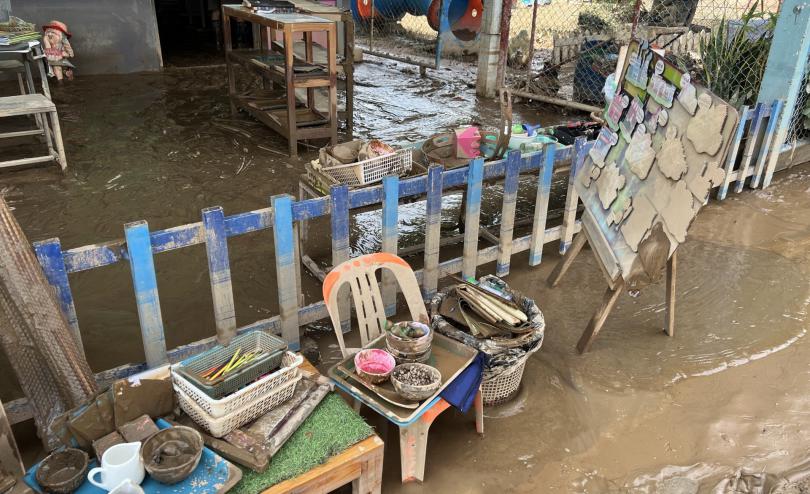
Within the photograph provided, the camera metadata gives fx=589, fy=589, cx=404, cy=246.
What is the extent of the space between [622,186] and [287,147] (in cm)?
519

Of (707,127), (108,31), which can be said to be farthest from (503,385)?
(108,31)

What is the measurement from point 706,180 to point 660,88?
826 millimetres

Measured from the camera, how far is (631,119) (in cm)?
412

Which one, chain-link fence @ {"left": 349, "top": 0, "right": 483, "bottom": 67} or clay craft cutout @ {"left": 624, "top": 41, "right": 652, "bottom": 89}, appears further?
chain-link fence @ {"left": 349, "top": 0, "right": 483, "bottom": 67}

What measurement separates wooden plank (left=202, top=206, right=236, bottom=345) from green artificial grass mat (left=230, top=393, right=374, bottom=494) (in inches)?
32.8

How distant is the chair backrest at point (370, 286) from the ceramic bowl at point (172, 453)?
40.7 inches

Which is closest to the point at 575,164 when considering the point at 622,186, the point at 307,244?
the point at 622,186

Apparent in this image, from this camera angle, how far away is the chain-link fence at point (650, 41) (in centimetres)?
736

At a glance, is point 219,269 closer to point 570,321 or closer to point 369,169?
point 369,169

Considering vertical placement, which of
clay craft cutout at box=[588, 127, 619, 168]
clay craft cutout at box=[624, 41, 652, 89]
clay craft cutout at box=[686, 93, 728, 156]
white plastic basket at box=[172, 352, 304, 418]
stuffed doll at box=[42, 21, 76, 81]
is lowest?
white plastic basket at box=[172, 352, 304, 418]

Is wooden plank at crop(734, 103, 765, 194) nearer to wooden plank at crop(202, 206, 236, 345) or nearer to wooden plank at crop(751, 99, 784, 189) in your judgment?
wooden plank at crop(751, 99, 784, 189)

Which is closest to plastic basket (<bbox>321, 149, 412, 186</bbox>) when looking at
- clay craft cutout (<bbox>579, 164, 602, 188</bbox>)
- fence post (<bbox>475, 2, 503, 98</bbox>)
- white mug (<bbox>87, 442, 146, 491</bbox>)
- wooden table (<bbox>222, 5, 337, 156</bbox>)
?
clay craft cutout (<bbox>579, 164, 602, 188</bbox>)

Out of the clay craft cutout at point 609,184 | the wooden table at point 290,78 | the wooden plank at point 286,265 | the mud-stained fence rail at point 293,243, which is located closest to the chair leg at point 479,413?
the mud-stained fence rail at point 293,243

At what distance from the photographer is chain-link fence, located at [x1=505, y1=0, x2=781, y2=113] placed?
736 cm
